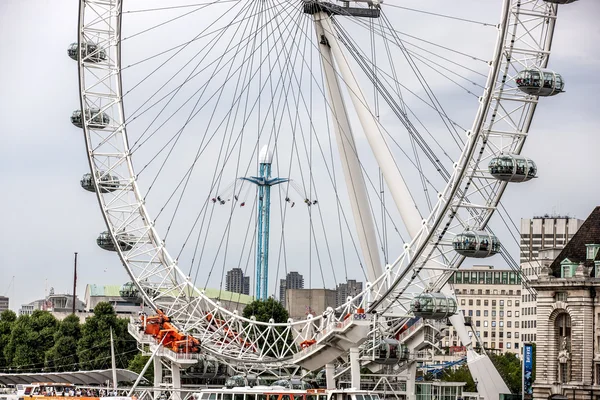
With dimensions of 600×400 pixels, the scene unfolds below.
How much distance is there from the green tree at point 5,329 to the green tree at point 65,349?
725 cm

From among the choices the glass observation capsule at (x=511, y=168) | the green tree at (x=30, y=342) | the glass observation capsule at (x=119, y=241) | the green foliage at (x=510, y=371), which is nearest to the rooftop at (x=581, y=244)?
the glass observation capsule at (x=511, y=168)

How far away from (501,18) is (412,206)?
19952mm

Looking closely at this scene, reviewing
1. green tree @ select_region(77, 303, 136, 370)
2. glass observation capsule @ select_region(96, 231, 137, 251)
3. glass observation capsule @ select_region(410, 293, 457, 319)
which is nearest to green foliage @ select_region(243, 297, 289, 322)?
green tree @ select_region(77, 303, 136, 370)

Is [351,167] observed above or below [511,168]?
above

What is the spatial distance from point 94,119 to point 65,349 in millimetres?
52981

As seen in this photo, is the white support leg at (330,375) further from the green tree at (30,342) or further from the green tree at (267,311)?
the green tree at (30,342)

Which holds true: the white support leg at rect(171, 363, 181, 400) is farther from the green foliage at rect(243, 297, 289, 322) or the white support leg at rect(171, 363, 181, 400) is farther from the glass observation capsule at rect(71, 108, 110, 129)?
the green foliage at rect(243, 297, 289, 322)

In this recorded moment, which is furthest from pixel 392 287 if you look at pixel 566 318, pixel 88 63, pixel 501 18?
pixel 88 63

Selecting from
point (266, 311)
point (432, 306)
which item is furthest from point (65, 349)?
point (432, 306)

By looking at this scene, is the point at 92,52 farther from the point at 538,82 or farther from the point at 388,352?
the point at 538,82

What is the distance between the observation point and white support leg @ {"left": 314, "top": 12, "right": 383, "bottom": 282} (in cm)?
10162

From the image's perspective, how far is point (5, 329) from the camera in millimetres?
162625

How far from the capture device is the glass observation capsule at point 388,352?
99.9 meters

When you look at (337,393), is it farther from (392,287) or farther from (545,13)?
(545,13)
